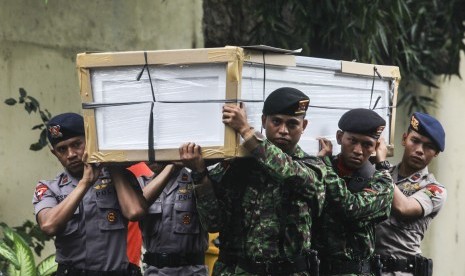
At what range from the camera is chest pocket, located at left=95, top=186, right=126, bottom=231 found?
5.57m

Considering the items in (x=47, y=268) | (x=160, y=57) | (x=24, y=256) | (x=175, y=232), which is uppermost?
(x=160, y=57)

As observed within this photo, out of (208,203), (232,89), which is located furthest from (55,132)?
(232,89)

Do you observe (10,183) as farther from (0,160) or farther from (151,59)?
(151,59)

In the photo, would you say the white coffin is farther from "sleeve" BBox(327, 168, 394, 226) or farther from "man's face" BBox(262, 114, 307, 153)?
"sleeve" BBox(327, 168, 394, 226)

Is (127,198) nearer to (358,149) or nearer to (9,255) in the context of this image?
(358,149)

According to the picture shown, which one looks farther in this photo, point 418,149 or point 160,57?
point 418,149

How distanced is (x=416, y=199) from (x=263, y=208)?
1310 mm

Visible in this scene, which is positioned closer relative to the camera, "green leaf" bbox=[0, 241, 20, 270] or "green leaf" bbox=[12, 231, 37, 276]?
"green leaf" bbox=[0, 241, 20, 270]

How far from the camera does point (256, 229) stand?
16.9 feet

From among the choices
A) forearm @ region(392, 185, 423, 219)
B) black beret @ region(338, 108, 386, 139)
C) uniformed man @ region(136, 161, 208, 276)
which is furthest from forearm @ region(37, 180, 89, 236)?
forearm @ region(392, 185, 423, 219)

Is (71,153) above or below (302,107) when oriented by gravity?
below

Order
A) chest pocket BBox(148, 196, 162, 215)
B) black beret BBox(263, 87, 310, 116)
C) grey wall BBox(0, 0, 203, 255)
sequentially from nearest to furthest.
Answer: black beret BBox(263, 87, 310, 116), chest pocket BBox(148, 196, 162, 215), grey wall BBox(0, 0, 203, 255)

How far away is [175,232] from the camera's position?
600 centimetres

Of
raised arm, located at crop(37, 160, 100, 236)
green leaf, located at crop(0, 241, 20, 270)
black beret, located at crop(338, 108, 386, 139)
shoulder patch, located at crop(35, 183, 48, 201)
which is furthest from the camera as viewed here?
green leaf, located at crop(0, 241, 20, 270)
